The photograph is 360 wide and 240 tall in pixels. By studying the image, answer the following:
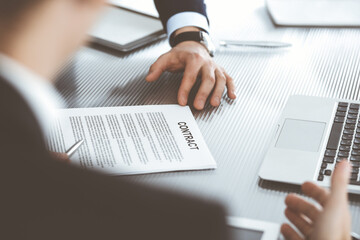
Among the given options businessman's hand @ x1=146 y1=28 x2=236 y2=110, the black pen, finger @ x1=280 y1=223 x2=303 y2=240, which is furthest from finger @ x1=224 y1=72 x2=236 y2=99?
finger @ x1=280 y1=223 x2=303 y2=240

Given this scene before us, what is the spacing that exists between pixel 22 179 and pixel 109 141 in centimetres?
57

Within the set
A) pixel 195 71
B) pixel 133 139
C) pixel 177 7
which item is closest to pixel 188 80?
pixel 195 71

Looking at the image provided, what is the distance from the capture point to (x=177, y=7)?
1.52 meters

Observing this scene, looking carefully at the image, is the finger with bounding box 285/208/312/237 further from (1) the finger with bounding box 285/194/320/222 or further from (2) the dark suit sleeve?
(2) the dark suit sleeve

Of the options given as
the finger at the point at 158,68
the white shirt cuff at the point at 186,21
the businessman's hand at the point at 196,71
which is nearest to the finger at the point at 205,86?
the businessman's hand at the point at 196,71

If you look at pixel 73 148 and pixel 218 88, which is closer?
pixel 73 148

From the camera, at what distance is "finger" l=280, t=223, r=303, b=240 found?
0.76m

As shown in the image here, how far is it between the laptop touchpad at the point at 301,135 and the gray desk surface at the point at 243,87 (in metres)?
0.03

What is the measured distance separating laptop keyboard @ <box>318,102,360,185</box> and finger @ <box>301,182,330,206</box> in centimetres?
9

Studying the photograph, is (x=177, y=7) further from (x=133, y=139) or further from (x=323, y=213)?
(x=323, y=213)

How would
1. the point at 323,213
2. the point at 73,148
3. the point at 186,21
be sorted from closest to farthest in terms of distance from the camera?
1. the point at 323,213
2. the point at 73,148
3. the point at 186,21

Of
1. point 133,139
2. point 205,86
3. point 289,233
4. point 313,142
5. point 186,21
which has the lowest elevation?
point 289,233

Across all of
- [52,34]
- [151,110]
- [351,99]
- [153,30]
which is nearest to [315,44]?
[351,99]

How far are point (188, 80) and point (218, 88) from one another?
7cm
